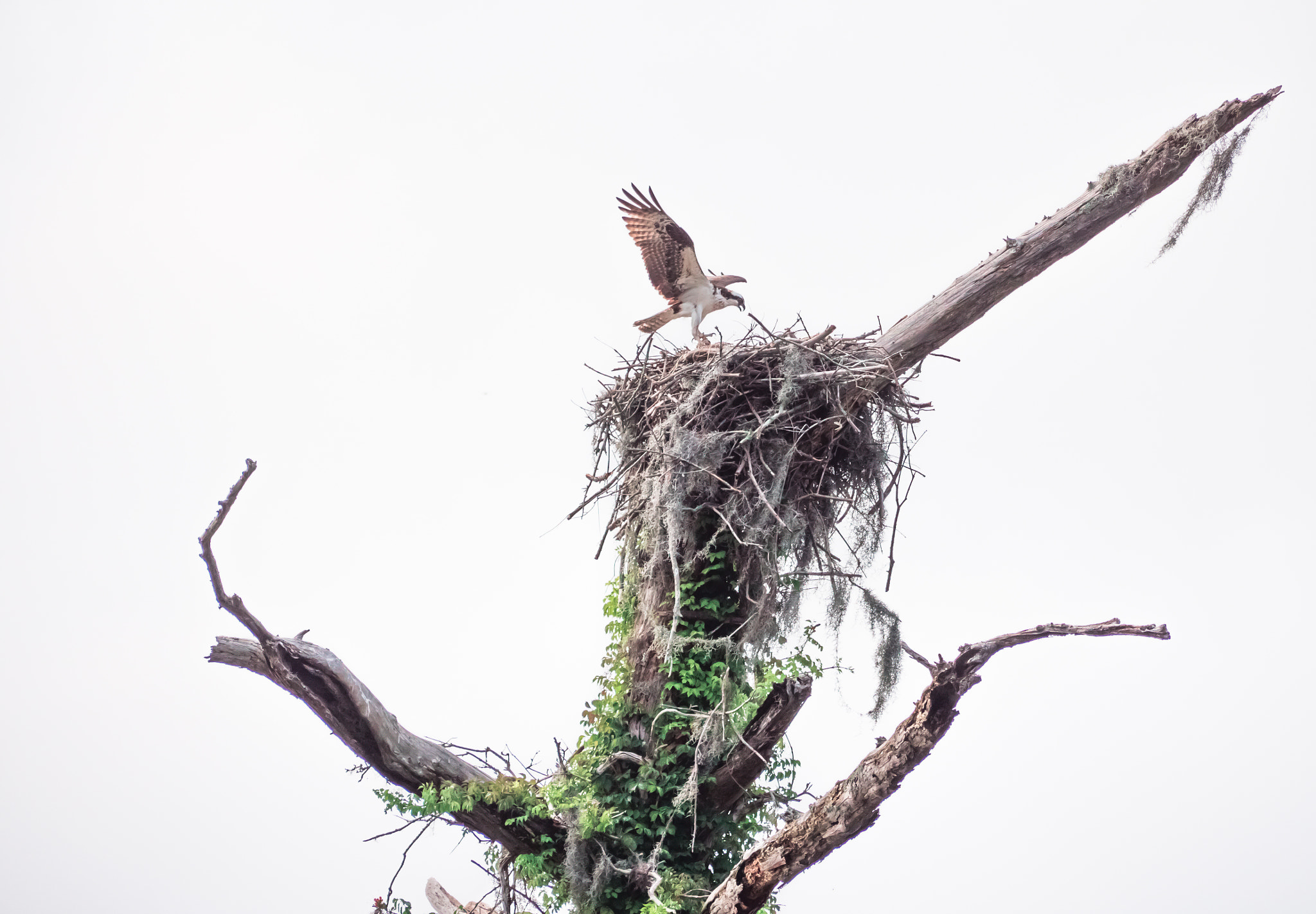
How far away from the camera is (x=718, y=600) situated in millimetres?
6211

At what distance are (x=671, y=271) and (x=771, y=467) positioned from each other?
2245 millimetres

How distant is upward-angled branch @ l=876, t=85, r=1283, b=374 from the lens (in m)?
5.91

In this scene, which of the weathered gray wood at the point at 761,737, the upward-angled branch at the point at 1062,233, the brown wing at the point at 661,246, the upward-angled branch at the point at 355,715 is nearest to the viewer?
the upward-angled branch at the point at 355,715

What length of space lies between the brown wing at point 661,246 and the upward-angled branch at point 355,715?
3672 mm

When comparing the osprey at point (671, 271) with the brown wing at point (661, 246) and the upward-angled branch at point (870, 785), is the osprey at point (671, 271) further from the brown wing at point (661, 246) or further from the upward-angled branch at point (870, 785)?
the upward-angled branch at point (870, 785)

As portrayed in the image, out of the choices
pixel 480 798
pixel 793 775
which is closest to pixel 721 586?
pixel 793 775

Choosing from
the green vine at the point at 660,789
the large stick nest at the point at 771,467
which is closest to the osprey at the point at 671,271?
the large stick nest at the point at 771,467

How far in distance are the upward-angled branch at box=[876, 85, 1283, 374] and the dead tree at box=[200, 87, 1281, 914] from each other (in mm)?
10

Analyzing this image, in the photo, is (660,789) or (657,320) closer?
(660,789)

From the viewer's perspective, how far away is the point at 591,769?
600 cm

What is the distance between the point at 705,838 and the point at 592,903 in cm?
67

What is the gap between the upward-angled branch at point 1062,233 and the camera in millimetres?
5906

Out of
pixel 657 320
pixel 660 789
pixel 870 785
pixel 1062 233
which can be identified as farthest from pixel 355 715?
pixel 1062 233

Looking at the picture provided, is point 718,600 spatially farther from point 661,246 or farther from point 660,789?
point 661,246
